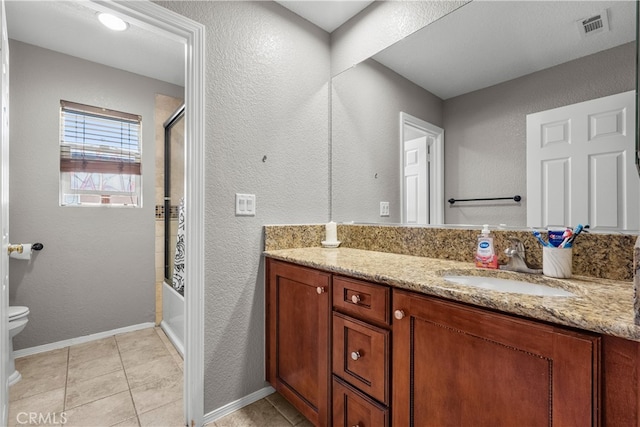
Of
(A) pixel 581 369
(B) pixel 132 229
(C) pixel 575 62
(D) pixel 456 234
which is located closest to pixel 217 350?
(D) pixel 456 234

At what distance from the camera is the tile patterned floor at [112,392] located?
59.8 inches

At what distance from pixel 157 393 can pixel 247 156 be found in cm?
151

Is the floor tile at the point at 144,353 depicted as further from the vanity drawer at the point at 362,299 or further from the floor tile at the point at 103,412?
the vanity drawer at the point at 362,299

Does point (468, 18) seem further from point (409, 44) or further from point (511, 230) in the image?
point (511, 230)

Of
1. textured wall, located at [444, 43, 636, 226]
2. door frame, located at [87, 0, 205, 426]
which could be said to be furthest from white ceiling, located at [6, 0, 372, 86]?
textured wall, located at [444, 43, 636, 226]

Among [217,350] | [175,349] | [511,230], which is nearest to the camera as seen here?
[511,230]

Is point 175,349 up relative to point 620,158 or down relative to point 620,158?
down

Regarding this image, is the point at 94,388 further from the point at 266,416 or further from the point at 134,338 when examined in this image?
the point at 266,416

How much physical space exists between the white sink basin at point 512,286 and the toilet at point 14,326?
8.61 feet

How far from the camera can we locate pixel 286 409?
5.24 feet

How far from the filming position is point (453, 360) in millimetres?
850

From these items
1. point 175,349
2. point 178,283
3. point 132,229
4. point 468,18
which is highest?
point 468,18

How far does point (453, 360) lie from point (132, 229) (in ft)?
9.16

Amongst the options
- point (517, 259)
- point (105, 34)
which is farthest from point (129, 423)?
point (105, 34)
